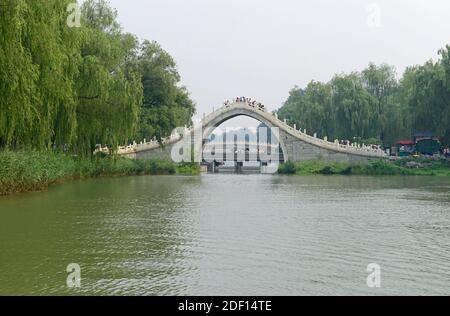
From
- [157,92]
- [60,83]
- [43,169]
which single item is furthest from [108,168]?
[60,83]

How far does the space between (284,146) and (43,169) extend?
76.7 ft

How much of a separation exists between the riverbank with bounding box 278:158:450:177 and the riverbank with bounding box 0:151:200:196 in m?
11.7

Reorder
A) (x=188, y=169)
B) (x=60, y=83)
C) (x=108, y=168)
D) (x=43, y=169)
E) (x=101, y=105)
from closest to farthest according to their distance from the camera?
1. (x=60, y=83)
2. (x=43, y=169)
3. (x=101, y=105)
4. (x=108, y=168)
5. (x=188, y=169)

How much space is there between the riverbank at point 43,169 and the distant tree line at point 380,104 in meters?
16.3

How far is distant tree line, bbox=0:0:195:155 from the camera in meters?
12.0

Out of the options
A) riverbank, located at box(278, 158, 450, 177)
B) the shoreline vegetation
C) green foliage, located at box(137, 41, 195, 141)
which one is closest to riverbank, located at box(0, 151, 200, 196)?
the shoreline vegetation

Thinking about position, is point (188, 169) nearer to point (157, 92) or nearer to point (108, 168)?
point (157, 92)

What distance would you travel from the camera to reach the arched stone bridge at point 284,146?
1400 inches

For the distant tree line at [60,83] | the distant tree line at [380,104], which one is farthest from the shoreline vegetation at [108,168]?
the distant tree line at [380,104]

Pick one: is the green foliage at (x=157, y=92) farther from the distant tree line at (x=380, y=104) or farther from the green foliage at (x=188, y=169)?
the distant tree line at (x=380, y=104)

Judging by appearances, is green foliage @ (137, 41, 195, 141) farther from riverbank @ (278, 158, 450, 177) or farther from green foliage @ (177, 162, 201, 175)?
riverbank @ (278, 158, 450, 177)

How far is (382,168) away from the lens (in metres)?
33.0
